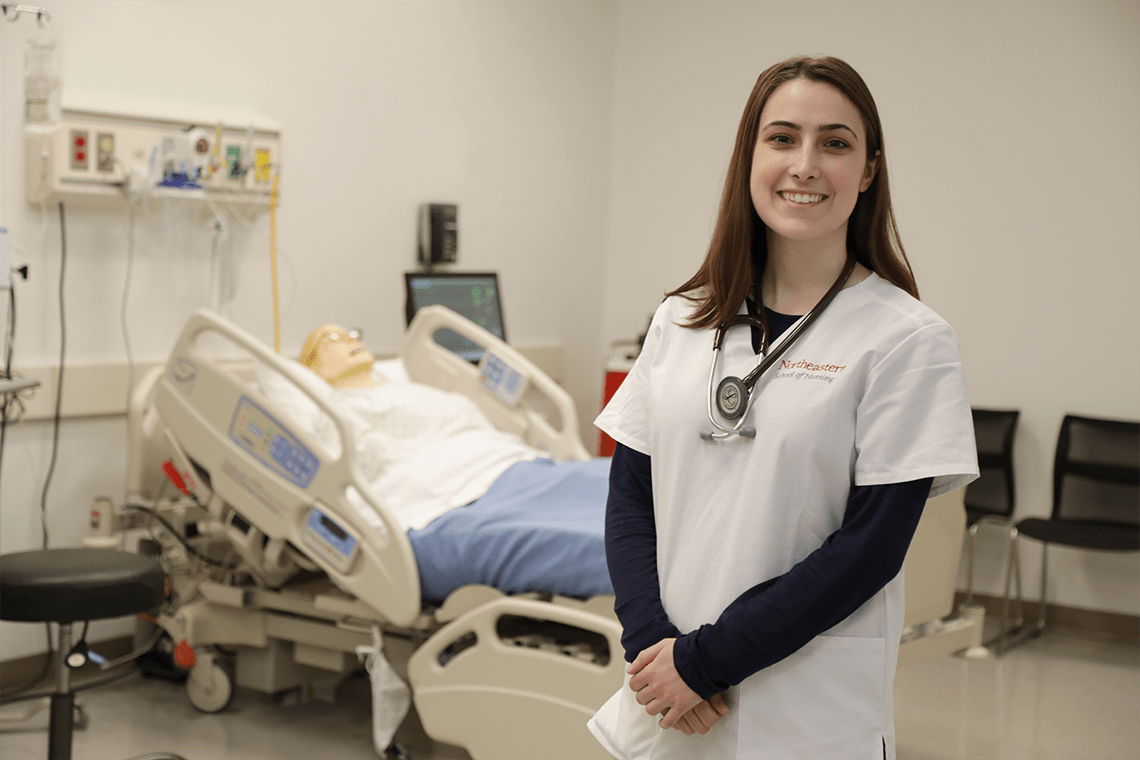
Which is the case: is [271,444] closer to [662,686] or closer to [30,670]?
[30,670]

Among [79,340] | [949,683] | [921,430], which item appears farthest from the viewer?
[949,683]

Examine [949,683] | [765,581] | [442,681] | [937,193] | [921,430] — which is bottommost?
[949,683]

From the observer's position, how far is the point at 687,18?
18.2 feet

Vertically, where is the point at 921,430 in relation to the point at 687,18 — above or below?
below

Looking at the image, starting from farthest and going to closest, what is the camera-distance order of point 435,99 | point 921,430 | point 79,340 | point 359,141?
point 435,99, point 359,141, point 79,340, point 921,430

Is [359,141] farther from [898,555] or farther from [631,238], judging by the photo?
[898,555]

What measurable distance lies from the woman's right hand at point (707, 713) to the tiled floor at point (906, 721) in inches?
76.5

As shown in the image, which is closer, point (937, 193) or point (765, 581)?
point (765, 581)

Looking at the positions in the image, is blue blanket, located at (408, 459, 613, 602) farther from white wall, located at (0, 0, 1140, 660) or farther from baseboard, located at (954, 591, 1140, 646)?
baseboard, located at (954, 591, 1140, 646)

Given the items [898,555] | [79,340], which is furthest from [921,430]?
[79,340]

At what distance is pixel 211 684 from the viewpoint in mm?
3244

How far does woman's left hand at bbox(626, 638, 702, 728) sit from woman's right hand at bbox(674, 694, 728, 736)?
1 centimetres

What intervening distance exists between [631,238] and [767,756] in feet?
15.6

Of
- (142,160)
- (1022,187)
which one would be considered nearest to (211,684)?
(142,160)
